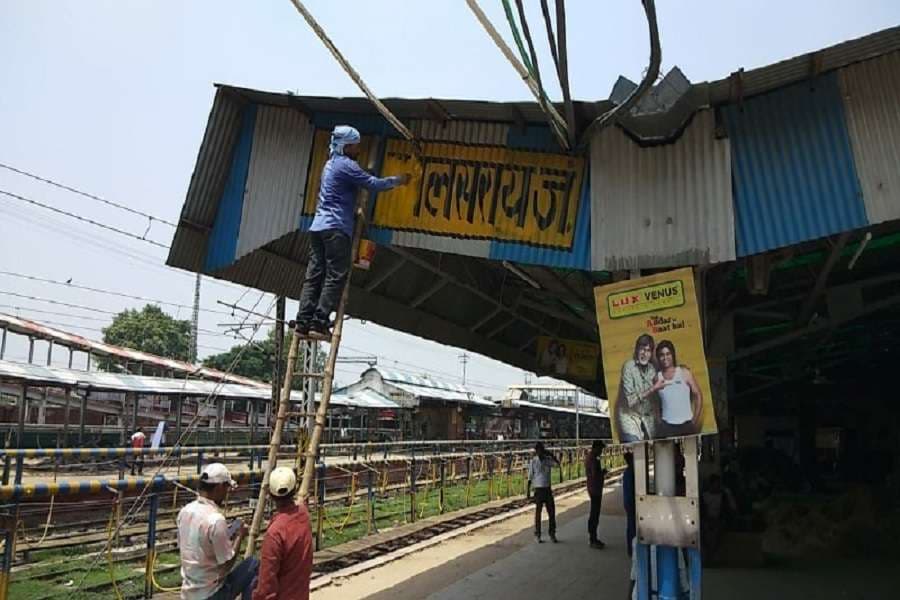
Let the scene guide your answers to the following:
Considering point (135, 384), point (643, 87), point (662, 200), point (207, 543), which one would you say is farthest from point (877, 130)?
point (135, 384)

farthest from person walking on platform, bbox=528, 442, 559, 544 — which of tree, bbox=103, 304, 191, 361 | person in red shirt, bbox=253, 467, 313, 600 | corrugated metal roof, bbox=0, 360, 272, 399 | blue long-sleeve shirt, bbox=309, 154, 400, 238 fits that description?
tree, bbox=103, 304, 191, 361

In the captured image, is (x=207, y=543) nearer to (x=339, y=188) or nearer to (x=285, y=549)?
(x=285, y=549)

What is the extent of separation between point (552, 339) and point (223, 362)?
70338mm

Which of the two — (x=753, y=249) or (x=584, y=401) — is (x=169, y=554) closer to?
(x=753, y=249)

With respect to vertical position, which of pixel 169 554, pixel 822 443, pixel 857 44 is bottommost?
pixel 169 554

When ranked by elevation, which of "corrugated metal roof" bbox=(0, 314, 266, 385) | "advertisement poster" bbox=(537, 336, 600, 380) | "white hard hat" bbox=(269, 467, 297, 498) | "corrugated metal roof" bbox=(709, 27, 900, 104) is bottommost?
"white hard hat" bbox=(269, 467, 297, 498)

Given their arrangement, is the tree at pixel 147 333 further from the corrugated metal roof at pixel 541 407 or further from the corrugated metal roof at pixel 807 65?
the corrugated metal roof at pixel 807 65

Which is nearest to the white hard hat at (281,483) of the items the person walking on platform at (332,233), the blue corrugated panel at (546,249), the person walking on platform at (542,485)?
the person walking on platform at (332,233)

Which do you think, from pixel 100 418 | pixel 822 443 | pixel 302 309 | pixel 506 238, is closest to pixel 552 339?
pixel 506 238

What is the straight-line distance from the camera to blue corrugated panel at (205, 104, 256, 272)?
23.4ft

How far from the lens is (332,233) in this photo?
592cm

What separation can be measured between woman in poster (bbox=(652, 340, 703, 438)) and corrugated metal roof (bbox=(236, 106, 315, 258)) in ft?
11.7

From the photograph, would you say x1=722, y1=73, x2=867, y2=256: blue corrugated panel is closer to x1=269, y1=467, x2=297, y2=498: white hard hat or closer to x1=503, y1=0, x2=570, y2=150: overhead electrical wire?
x1=503, y1=0, x2=570, y2=150: overhead electrical wire

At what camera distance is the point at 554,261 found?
6.09m
